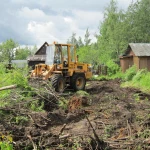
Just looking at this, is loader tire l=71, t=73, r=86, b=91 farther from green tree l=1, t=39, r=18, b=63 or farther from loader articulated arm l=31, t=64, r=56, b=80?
green tree l=1, t=39, r=18, b=63

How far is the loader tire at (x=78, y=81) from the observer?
1626 centimetres

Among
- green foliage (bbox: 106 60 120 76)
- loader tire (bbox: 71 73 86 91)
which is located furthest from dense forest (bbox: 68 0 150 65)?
loader tire (bbox: 71 73 86 91)

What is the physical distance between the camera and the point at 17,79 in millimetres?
11180

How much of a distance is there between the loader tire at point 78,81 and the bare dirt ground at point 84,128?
3.69 meters

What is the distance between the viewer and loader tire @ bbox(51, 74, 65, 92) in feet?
47.2

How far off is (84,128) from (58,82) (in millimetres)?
6861

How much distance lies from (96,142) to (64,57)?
425 inches

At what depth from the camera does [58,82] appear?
14.6m

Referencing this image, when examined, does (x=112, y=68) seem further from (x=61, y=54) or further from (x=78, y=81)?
(x=61, y=54)

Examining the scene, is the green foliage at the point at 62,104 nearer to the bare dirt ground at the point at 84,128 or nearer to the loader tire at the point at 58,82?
the bare dirt ground at the point at 84,128

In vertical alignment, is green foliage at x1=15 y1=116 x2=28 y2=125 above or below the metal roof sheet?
below

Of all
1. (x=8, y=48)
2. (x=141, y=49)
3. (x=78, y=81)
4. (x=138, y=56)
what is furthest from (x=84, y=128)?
(x=8, y=48)

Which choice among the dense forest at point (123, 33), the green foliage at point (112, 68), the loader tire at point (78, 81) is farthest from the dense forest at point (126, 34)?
the loader tire at point (78, 81)

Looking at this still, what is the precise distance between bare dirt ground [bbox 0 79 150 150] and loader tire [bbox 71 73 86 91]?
12.1ft
